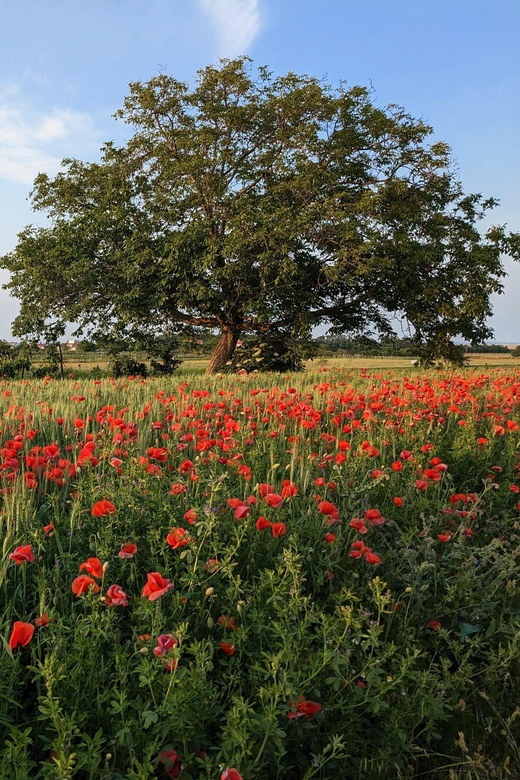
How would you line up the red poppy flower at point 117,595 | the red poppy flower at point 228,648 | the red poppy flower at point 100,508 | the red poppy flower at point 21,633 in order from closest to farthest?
the red poppy flower at point 21,633 < the red poppy flower at point 117,595 < the red poppy flower at point 228,648 < the red poppy flower at point 100,508

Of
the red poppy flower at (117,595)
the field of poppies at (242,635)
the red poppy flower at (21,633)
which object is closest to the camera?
the red poppy flower at (21,633)

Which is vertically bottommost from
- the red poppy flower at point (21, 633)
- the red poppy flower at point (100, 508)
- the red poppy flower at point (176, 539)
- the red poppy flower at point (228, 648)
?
the red poppy flower at point (228, 648)

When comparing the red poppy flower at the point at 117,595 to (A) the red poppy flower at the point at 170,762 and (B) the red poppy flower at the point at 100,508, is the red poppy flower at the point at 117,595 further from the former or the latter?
(A) the red poppy flower at the point at 170,762

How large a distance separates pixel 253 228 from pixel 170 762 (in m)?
17.3

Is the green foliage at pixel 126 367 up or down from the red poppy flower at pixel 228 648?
up

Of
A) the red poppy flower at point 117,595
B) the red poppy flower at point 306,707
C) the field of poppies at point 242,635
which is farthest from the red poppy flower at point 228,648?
the red poppy flower at point 117,595

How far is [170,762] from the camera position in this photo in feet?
5.55

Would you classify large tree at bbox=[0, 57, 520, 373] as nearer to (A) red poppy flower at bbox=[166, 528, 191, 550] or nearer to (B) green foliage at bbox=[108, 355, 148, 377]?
(B) green foliage at bbox=[108, 355, 148, 377]

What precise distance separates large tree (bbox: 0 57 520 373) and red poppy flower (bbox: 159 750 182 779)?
16.3 m

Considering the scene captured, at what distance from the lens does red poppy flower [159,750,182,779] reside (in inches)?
66.5

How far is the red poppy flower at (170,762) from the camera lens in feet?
5.54

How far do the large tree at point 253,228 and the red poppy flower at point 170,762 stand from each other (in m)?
16.3

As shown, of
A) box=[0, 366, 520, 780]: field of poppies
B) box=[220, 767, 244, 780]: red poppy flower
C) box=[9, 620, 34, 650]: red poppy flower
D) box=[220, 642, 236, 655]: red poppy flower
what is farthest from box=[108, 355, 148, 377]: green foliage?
box=[220, 767, 244, 780]: red poppy flower

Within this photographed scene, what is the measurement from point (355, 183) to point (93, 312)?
1088 cm
